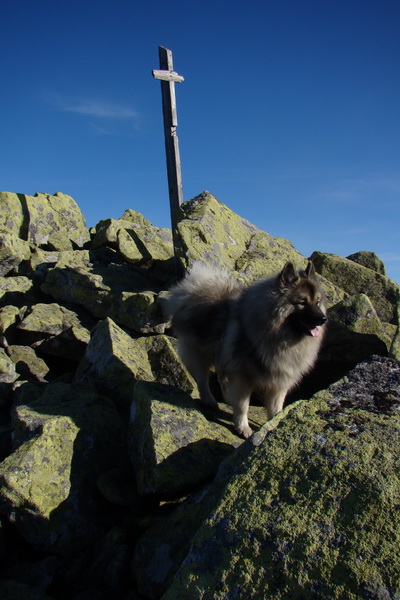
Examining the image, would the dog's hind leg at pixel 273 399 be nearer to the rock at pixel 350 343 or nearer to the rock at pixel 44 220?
the rock at pixel 350 343

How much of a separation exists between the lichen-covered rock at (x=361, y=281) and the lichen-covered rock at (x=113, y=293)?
3198 mm

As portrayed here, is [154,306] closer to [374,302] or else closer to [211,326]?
[211,326]

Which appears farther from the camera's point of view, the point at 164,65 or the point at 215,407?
the point at 164,65

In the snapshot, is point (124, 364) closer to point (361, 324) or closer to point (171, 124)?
point (361, 324)

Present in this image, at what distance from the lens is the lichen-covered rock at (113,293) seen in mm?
8117

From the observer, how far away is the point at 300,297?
5422mm

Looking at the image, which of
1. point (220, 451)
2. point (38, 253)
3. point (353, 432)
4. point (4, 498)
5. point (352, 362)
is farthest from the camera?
point (38, 253)

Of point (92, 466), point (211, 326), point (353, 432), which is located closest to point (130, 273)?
point (211, 326)

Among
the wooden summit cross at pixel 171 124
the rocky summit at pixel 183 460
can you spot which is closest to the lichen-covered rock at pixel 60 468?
the rocky summit at pixel 183 460

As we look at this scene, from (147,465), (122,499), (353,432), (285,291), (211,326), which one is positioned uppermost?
(285,291)

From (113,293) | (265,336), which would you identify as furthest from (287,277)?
(113,293)

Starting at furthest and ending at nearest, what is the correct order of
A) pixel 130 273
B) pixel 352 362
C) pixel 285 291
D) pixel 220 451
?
1. pixel 130 273
2. pixel 352 362
3. pixel 285 291
4. pixel 220 451

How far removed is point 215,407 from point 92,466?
85.0 inches

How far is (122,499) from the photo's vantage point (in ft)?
14.3
